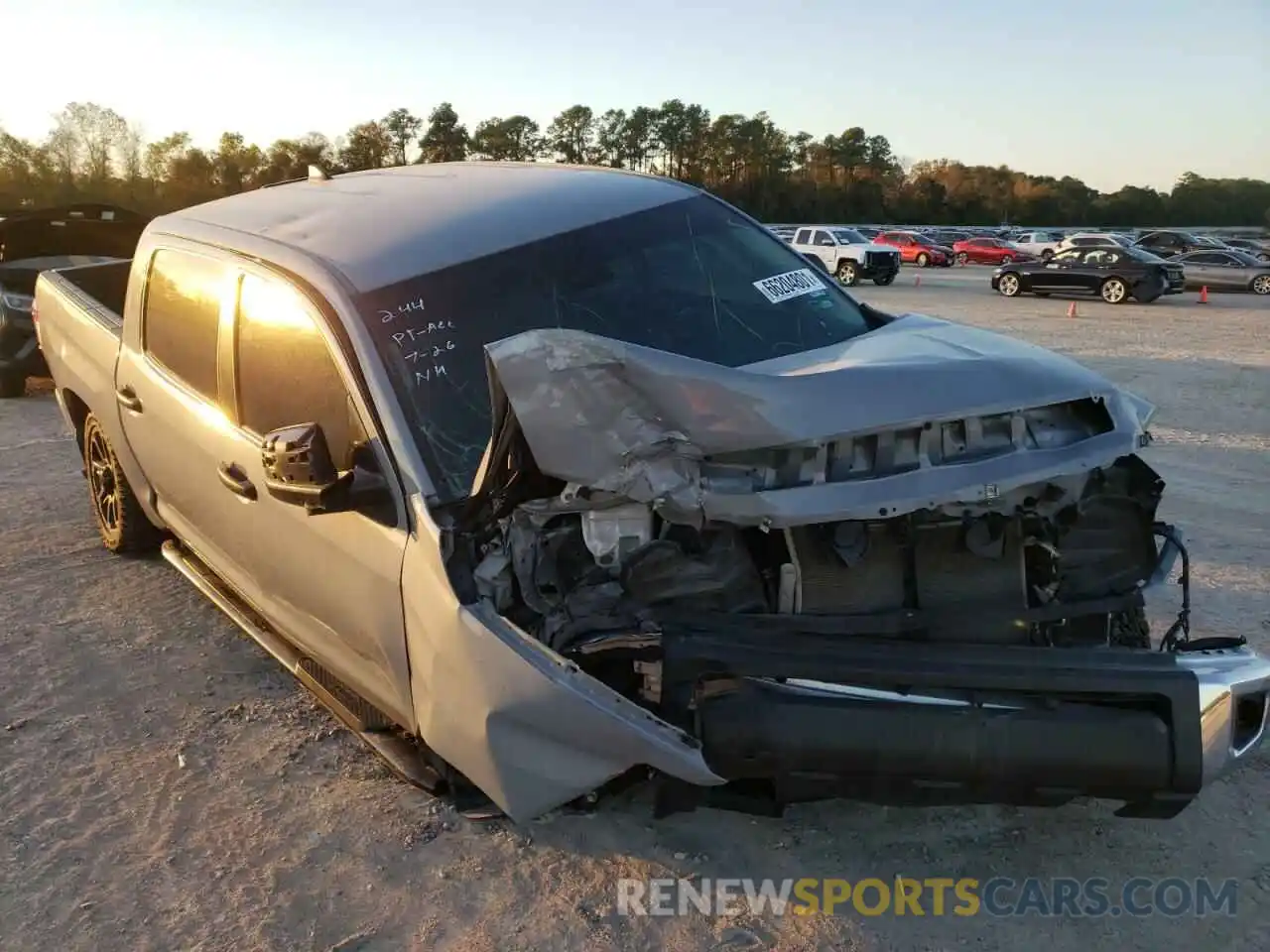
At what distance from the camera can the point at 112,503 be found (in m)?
5.25

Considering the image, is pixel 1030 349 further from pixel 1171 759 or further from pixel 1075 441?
pixel 1171 759

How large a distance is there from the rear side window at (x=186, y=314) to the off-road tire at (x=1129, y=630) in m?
3.24

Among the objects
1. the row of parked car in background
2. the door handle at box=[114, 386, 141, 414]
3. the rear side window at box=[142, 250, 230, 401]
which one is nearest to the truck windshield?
the rear side window at box=[142, 250, 230, 401]

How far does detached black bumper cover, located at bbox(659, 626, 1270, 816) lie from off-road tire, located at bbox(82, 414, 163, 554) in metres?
3.76

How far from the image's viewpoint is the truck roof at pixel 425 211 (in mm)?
3260

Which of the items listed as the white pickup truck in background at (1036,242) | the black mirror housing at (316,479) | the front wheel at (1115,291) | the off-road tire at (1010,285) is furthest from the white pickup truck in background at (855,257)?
the black mirror housing at (316,479)

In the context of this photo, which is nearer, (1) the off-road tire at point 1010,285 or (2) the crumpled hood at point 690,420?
(2) the crumpled hood at point 690,420

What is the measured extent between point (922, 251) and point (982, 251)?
396cm

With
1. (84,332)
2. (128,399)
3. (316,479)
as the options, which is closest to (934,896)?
(316,479)

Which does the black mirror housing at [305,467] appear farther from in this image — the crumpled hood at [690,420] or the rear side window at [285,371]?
the crumpled hood at [690,420]

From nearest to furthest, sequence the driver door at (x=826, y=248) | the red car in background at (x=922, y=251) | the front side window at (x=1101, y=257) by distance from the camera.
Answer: the front side window at (x=1101, y=257)
the driver door at (x=826, y=248)
the red car in background at (x=922, y=251)

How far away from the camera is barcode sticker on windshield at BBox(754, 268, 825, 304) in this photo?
3696 millimetres

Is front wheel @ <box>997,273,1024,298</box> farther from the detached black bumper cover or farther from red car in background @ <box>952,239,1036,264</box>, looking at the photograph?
the detached black bumper cover

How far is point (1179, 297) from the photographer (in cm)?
2522
